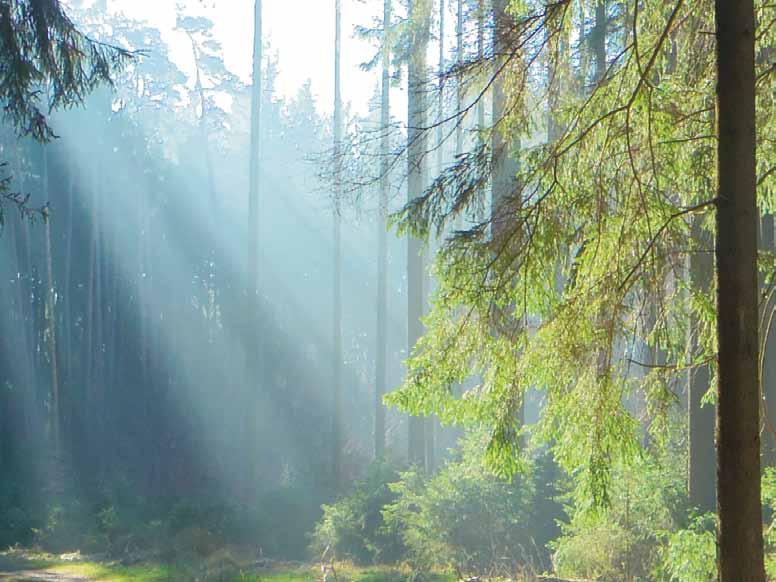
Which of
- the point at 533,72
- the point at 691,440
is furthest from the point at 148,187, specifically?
the point at 533,72

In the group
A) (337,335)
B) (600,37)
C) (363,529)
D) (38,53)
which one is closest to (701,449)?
(600,37)

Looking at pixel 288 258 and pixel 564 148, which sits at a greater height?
pixel 288 258

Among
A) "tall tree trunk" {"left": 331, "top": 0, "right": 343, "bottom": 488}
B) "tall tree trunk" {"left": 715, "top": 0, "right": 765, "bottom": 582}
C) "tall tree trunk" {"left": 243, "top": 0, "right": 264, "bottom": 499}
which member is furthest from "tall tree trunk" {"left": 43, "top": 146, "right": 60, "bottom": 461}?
"tall tree trunk" {"left": 715, "top": 0, "right": 765, "bottom": 582}

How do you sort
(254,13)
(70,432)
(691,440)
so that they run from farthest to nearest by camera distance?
(254,13) → (70,432) → (691,440)

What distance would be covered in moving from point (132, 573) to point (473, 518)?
5.30 metres

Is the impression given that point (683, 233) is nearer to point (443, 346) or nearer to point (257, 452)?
point (443, 346)

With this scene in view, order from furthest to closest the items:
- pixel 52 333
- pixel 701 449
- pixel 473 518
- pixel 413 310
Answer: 1. pixel 52 333
2. pixel 413 310
3. pixel 473 518
4. pixel 701 449

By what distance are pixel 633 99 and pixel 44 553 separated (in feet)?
50.9

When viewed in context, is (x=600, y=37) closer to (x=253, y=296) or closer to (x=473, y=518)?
(x=473, y=518)

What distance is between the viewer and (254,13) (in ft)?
84.5

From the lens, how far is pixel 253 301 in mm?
24922

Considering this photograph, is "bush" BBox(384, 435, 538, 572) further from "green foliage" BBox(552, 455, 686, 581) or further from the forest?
"green foliage" BBox(552, 455, 686, 581)

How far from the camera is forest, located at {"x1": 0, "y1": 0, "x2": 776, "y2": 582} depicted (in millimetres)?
4961

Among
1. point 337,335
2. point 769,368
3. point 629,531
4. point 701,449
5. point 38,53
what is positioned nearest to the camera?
point 38,53
